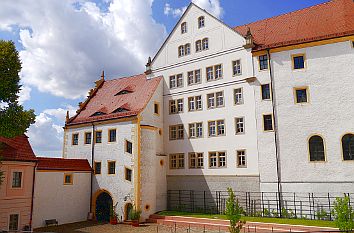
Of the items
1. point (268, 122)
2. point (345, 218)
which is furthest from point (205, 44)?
point (345, 218)

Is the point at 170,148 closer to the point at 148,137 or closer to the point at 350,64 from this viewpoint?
the point at 148,137

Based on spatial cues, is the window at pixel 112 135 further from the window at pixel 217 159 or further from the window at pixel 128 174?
the window at pixel 217 159

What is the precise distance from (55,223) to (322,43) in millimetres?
27296

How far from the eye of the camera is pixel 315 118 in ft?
84.8

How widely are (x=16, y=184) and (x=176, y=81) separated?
17.9m

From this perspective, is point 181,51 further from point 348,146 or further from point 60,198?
point 60,198

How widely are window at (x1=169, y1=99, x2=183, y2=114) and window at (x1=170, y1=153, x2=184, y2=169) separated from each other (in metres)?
4.57

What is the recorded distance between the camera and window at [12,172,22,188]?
24.6 m

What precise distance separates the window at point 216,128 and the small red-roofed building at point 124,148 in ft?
17.5

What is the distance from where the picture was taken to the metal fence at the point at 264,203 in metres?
24.6

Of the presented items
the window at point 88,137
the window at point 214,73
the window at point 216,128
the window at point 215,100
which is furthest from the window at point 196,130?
the window at point 88,137

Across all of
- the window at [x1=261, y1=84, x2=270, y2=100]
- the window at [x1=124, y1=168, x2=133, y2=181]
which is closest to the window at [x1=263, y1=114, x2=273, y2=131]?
the window at [x1=261, y1=84, x2=270, y2=100]

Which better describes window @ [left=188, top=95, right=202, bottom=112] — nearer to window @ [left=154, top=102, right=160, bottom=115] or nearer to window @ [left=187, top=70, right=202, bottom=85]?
window @ [left=187, top=70, right=202, bottom=85]

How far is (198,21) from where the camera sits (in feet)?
110
